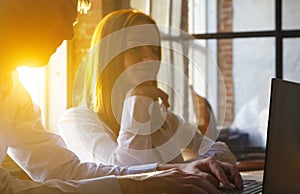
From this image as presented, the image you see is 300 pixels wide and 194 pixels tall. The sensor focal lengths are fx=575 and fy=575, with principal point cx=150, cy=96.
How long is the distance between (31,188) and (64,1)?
0.44 m

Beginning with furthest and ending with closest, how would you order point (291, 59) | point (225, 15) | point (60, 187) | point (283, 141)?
point (225, 15)
point (291, 59)
point (283, 141)
point (60, 187)

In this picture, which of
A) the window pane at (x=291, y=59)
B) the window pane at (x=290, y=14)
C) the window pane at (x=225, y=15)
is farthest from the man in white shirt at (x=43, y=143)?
the window pane at (x=225, y=15)

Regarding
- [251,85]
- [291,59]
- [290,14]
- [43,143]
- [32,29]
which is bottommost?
[251,85]

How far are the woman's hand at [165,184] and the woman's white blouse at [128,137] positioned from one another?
0.79m

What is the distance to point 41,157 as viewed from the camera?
5.09ft

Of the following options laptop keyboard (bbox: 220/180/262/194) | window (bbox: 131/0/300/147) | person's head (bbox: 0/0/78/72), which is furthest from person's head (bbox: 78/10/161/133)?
window (bbox: 131/0/300/147)

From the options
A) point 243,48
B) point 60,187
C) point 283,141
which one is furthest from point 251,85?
point 60,187

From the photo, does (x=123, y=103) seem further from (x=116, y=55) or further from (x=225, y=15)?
(x=225, y=15)

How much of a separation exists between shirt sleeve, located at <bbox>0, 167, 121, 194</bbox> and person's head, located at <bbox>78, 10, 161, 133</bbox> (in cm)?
103

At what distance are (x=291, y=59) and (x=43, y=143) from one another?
1823 millimetres

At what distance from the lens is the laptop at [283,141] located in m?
1.07

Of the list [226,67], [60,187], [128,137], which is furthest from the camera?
[226,67]

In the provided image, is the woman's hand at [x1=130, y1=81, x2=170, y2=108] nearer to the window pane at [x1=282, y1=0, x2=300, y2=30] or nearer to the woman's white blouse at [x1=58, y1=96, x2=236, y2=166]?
the woman's white blouse at [x1=58, y1=96, x2=236, y2=166]

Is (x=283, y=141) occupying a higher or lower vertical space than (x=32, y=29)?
lower
